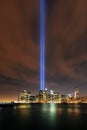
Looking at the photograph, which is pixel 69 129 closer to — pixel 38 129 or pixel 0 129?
pixel 38 129

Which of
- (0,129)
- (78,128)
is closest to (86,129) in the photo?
(78,128)

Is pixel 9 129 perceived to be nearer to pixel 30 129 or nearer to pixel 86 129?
pixel 30 129

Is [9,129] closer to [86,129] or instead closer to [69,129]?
[69,129]

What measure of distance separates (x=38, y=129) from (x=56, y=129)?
14.9ft

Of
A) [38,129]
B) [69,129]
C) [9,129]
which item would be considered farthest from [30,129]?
[69,129]

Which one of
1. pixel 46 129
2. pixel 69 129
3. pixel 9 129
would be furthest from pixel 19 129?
pixel 69 129

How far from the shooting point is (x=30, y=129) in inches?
2282

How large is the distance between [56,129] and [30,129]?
21.5 ft

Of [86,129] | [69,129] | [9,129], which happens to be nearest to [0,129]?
[9,129]

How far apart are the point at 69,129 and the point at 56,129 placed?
10.8 ft

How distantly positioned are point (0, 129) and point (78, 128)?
19678 millimetres

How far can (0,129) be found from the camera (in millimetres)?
59844

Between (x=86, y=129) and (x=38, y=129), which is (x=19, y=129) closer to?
(x=38, y=129)

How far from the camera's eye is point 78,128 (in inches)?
2367
